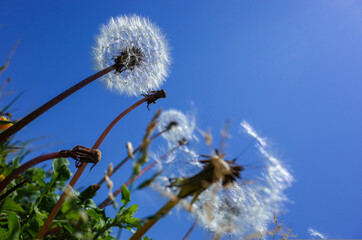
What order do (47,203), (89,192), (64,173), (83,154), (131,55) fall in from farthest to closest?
(131,55) < (64,173) < (47,203) < (89,192) < (83,154)

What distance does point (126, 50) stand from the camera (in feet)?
12.2

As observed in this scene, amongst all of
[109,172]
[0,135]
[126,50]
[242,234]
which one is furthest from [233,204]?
[126,50]

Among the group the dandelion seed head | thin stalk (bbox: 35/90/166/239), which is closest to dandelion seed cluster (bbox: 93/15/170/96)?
thin stalk (bbox: 35/90/166/239)

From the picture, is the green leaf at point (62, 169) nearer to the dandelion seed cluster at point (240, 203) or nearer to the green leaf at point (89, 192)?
the green leaf at point (89, 192)

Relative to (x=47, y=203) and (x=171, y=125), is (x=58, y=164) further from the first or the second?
(x=171, y=125)

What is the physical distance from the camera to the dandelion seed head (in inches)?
60.4

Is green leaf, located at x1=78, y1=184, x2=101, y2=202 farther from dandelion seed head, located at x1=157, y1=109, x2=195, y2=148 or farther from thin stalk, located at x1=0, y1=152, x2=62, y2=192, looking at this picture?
dandelion seed head, located at x1=157, y1=109, x2=195, y2=148

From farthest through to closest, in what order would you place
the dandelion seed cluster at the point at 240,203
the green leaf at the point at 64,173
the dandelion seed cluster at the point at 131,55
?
the dandelion seed cluster at the point at 131,55
the green leaf at the point at 64,173
the dandelion seed cluster at the point at 240,203

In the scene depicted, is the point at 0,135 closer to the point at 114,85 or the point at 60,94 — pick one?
the point at 60,94

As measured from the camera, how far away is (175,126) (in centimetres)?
152

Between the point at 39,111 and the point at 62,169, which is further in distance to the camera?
the point at 62,169

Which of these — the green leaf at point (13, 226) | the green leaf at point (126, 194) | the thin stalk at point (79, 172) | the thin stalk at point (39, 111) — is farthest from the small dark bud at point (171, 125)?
the thin stalk at point (39, 111)

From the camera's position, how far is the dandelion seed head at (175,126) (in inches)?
60.4

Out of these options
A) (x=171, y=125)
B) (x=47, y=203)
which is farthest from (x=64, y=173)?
(x=171, y=125)
